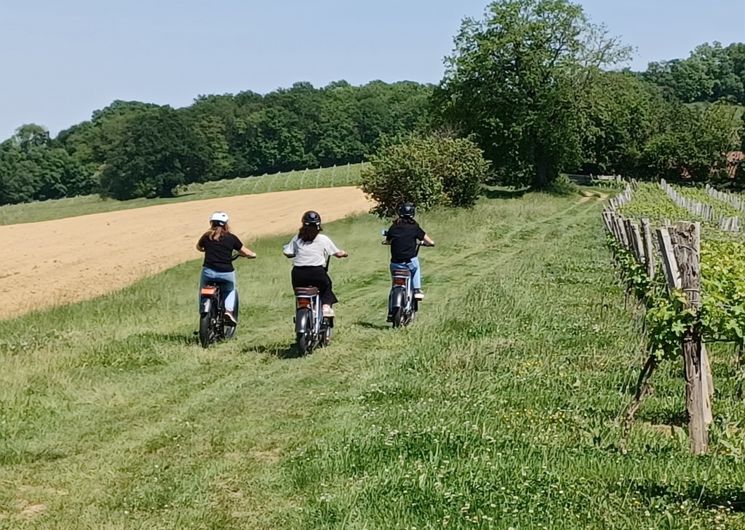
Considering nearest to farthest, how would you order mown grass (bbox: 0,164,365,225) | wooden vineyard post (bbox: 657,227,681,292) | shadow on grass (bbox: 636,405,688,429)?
wooden vineyard post (bbox: 657,227,681,292) < shadow on grass (bbox: 636,405,688,429) < mown grass (bbox: 0,164,365,225)

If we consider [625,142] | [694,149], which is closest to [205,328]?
[694,149]

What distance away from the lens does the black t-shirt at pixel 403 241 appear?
1405 cm

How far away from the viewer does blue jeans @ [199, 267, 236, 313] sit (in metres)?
12.7

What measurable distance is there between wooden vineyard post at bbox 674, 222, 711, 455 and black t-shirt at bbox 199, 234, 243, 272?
7256mm

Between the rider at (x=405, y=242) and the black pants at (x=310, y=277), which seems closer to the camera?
the black pants at (x=310, y=277)

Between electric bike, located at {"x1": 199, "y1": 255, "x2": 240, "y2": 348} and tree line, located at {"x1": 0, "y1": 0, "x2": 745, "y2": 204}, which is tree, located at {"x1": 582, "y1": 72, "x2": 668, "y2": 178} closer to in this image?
tree line, located at {"x1": 0, "y1": 0, "x2": 745, "y2": 204}

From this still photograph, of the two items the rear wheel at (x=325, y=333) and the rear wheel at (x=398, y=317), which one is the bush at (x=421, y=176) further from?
the rear wheel at (x=325, y=333)

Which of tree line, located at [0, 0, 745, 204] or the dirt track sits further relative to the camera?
tree line, located at [0, 0, 745, 204]

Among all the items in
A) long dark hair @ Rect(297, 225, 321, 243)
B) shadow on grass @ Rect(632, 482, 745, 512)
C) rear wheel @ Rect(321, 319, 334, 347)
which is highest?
long dark hair @ Rect(297, 225, 321, 243)

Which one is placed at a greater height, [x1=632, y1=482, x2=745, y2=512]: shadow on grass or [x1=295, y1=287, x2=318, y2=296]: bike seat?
[x1=295, y1=287, x2=318, y2=296]: bike seat

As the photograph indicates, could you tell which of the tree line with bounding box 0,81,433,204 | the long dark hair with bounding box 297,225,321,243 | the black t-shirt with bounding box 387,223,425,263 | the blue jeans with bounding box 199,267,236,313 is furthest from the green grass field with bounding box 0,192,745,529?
the tree line with bounding box 0,81,433,204

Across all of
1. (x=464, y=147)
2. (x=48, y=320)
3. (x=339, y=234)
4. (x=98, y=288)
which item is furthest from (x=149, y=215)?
(x=48, y=320)

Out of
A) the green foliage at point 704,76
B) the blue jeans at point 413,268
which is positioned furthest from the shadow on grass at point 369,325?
the green foliage at point 704,76

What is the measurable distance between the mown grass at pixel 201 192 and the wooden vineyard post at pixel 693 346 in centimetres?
7674
